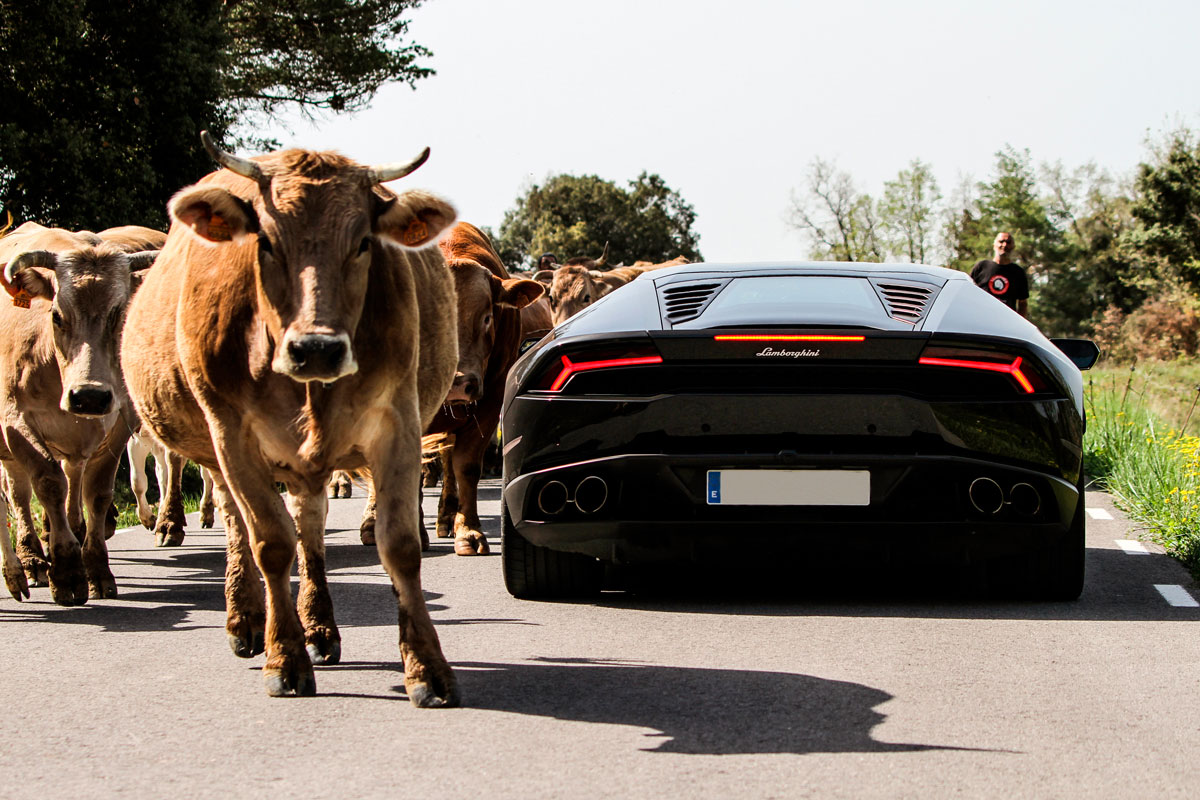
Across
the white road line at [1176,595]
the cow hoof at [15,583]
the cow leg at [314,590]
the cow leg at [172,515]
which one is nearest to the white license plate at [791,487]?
the cow leg at [314,590]

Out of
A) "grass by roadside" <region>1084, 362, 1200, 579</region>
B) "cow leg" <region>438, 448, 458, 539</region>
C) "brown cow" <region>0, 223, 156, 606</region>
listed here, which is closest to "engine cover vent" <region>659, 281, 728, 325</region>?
"grass by roadside" <region>1084, 362, 1200, 579</region>

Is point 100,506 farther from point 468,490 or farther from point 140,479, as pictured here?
point 140,479

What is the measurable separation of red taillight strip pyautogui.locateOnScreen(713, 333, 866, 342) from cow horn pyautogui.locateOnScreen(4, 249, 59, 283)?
4.27m

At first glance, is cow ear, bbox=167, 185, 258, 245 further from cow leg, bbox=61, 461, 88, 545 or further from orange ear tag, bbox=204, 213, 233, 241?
cow leg, bbox=61, 461, 88, 545

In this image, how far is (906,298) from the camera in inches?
304

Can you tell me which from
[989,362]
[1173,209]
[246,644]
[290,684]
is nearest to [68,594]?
A: [246,644]

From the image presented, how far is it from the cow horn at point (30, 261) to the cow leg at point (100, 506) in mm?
1074

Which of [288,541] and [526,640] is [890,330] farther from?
[288,541]

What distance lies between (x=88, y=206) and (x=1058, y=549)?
1679cm

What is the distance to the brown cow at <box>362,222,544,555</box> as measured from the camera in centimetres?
1080

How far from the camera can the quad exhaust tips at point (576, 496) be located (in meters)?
7.40

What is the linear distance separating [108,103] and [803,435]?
57.8ft

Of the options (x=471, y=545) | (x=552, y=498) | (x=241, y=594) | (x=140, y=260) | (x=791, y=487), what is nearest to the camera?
(x=241, y=594)

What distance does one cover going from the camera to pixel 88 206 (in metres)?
21.5
